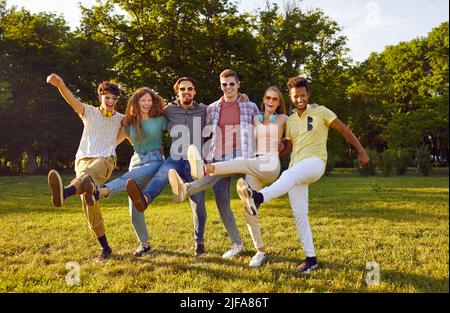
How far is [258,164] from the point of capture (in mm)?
5531

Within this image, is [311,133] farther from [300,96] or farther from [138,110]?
[138,110]

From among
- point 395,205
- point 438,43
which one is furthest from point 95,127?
point 438,43

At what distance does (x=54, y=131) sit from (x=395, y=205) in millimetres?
32095

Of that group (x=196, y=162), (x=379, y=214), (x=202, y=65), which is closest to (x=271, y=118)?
(x=196, y=162)

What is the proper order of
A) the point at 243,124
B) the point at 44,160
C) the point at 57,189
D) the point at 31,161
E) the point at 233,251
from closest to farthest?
1. the point at 57,189
2. the point at 243,124
3. the point at 233,251
4. the point at 31,161
5. the point at 44,160

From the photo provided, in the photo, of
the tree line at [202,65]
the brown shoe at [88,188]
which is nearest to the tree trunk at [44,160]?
the tree line at [202,65]

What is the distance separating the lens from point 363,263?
5.95 meters

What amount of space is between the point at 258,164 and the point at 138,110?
2.03 m

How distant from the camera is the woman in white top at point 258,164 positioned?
17.5 feet

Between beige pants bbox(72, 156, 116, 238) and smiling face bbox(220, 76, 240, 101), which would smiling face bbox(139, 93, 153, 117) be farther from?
smiling face bbox(220, 76, 240, 101)

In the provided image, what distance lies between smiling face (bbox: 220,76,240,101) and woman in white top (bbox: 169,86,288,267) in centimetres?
51

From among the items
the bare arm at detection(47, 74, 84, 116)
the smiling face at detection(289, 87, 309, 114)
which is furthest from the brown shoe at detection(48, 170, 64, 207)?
the smiling face at detection(289, 87, 309, 114)
